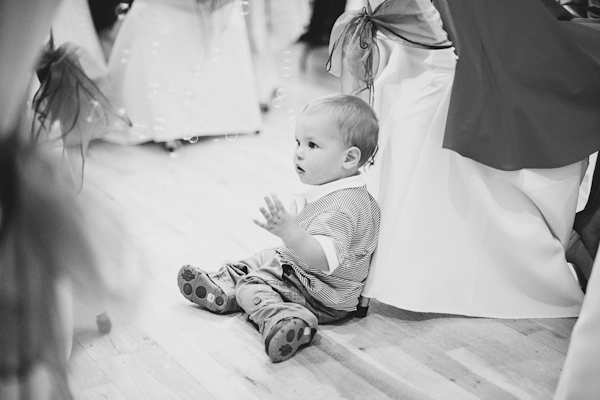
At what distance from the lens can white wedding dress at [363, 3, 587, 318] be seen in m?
1.54

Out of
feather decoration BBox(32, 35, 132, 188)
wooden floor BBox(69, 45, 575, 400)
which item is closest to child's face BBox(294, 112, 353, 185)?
wooden floor BBox(69, 45, 575, 400)

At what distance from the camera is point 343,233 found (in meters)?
1.48

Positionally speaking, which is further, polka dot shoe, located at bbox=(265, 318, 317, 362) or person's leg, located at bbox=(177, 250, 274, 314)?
person's leg, located at bbox=(177, 250, 274, 314)

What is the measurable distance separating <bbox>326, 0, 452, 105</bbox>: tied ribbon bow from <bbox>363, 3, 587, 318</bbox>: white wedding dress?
6cm

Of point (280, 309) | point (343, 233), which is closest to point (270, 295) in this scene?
point (280, 309)

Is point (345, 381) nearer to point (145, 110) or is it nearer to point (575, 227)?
point (145, 110)

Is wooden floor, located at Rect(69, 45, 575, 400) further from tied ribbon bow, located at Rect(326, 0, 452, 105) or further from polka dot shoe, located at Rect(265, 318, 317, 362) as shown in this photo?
tied ribbon bow, located at Rect(326, 0, 452, 105)

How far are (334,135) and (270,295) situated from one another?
14.4 inches

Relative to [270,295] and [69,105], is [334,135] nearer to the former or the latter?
[270,295]

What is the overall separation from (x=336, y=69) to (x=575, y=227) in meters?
0.71

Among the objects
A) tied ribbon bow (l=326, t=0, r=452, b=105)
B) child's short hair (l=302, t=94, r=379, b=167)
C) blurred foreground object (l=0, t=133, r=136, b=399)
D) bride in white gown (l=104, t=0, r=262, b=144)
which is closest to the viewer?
blurred foreground object (l=0, t=133, r=136, b=399)

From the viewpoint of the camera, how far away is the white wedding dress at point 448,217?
1.54 meters

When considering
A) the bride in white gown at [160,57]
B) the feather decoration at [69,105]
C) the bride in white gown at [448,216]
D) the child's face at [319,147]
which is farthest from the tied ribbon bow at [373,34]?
the feather decoration at [69,105]

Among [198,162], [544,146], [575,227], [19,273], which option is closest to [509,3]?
[544,146]
